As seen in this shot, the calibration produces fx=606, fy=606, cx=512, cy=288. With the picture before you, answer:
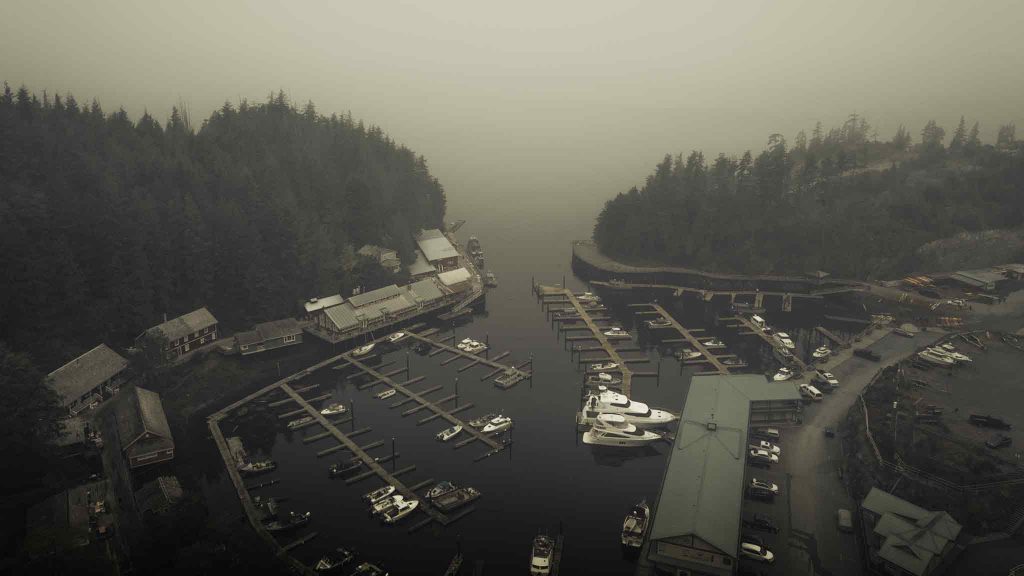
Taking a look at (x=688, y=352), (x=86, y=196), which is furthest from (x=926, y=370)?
(x=86, y=196)

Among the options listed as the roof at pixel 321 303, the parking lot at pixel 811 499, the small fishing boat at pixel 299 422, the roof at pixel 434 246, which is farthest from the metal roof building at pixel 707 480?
the roof at pixel 434 246

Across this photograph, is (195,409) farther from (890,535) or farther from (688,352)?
(890,535)

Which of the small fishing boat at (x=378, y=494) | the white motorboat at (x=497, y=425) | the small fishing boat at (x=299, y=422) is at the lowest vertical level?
the small fishing boat at (x=378, y=494)

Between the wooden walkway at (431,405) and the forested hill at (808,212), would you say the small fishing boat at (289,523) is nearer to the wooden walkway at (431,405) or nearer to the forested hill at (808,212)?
the wooden walkway at (431,405)

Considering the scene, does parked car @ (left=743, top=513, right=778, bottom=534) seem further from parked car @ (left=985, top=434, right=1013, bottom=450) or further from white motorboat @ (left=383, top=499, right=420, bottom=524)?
white motorboat @ (left=383, top=499, right=420, bottom=524)

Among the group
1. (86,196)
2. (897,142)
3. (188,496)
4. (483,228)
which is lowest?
(188,496)

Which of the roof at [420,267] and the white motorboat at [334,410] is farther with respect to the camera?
the roof at [420,267]

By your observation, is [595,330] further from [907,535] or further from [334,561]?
[334,561]
